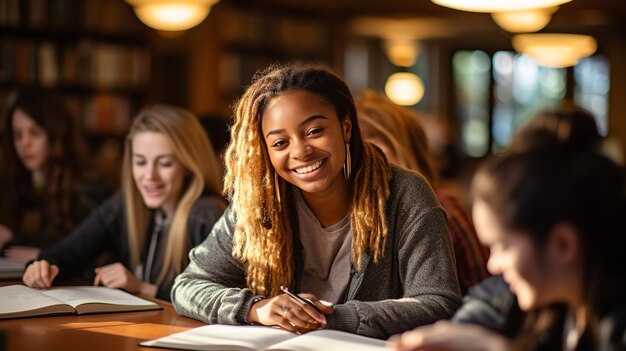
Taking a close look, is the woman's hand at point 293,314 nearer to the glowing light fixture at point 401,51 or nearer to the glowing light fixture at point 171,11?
the glowing light fixture at point 171,11

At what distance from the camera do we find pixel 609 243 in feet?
4.10

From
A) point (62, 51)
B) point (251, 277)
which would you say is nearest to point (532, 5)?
point (251, 277)

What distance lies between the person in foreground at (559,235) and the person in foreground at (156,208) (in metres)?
1.43

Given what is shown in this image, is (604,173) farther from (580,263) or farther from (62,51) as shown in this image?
(62,51)

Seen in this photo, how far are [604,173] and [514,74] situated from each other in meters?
12.0

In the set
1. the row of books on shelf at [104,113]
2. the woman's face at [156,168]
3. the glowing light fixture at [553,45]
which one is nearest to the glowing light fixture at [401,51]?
the glowing light fixture at [553,45]

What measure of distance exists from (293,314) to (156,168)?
1048 millimetres

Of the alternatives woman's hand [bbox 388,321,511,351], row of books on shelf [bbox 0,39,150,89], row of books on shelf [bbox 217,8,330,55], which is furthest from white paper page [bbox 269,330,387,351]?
row of books on shelf [bbox 217,8,330,55]

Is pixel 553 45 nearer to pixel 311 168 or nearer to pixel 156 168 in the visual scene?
pixel 156 168

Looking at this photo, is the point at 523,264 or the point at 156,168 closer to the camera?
the point at 523,264

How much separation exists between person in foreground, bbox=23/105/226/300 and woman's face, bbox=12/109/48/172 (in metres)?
0.65

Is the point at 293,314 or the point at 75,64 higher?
the point at 75,64

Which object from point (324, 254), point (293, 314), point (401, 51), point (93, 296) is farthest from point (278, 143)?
point (401, 51)

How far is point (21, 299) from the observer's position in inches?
85.4
